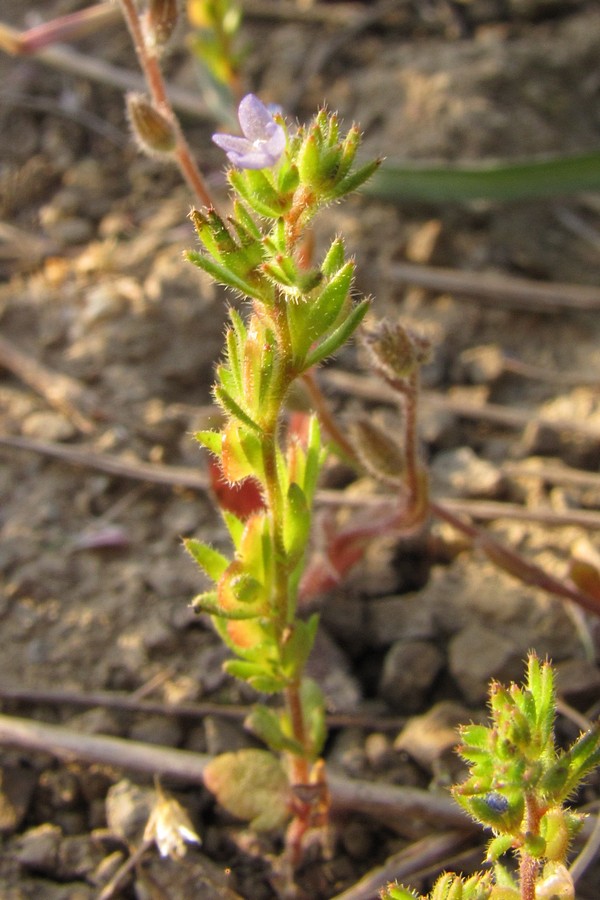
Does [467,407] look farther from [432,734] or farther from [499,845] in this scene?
[499,845]

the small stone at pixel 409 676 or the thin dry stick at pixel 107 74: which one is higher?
the thin dry stick at pixel 107 74

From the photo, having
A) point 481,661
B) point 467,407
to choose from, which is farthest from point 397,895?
point 467,407

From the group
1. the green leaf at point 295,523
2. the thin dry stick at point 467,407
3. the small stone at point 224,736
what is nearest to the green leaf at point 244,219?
the green leaf at point 295,523

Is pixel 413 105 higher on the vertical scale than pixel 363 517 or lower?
higher

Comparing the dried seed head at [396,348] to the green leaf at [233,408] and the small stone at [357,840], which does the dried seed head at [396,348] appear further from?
the small stone at [357,840]

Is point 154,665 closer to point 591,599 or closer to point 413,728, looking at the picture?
point 413,728

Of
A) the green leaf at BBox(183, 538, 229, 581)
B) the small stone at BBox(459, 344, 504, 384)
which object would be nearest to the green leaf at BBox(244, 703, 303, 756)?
the green leaf at BBox(183, 538, 229, 581)

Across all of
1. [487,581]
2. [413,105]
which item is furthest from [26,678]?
[413,105]
